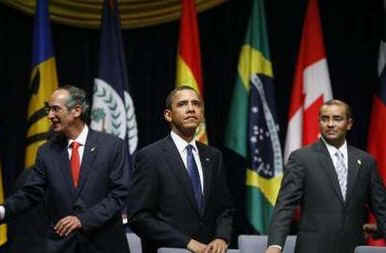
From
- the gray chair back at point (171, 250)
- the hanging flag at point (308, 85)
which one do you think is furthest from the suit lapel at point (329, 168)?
the hanging flag at point (308, 85)

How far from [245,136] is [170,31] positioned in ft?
3.68

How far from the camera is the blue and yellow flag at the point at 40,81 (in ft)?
19.3

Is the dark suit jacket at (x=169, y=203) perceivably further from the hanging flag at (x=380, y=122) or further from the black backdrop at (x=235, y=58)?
the black backdrop at (x=235, y=58)

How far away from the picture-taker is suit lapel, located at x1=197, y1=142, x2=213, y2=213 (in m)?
4.00

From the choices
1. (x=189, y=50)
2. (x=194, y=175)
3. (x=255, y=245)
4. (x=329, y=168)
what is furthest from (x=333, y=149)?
(x=189, y=50)

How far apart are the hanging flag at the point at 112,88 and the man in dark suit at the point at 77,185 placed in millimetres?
1788

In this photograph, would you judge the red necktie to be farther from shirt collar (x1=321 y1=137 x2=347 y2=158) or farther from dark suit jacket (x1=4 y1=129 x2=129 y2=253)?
shirt collar (x1=321 y1=137 x2=347 y2=158)

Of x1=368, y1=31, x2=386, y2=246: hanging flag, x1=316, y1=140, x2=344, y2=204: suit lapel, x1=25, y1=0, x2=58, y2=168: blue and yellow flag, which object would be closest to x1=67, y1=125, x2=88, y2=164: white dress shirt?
x1=316, y1=140, x2=344, y2=204: suit lapel

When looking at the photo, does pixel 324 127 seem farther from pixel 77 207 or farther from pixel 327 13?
pixel 327 13

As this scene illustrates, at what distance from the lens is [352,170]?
421 cm

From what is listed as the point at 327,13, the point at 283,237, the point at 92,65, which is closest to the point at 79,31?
the point at 92,65

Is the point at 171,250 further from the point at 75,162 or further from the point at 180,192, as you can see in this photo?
the point at 75,162

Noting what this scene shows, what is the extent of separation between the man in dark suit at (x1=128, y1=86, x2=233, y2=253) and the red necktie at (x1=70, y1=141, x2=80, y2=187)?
287mm

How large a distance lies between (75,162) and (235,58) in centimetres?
297
